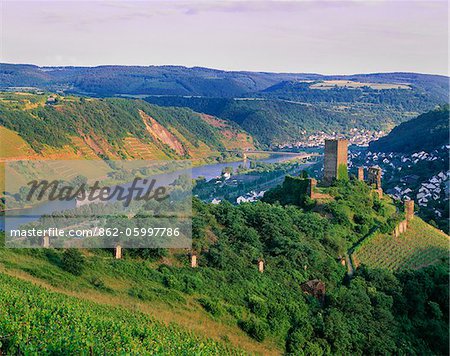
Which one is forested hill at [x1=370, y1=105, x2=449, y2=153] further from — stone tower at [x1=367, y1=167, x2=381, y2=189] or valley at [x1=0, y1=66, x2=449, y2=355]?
stone tower at [x1=367, y1=167, x2=381, y2=189]

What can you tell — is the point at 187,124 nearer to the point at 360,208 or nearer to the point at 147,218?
the point at 360,208

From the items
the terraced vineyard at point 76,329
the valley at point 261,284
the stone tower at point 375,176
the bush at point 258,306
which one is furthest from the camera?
the stone tower at point 375,176

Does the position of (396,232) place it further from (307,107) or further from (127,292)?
(307,107)

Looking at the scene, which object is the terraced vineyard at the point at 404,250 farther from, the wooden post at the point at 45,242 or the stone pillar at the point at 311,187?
the wooden post at the point at 45,242

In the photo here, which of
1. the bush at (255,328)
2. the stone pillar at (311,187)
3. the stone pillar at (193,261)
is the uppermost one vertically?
the stone pillar at (311,187)

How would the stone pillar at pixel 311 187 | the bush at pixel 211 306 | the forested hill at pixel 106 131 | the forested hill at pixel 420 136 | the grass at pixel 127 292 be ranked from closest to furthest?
the grass at pixel 127 292 → the bush at pixel 211 306 → the stone pillar at pixel 311 187 → the forested hill at pixel 420 136 → the forested hill at pixel 106 131

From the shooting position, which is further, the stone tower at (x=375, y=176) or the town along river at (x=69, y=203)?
the town along river at (x=69, y=203)

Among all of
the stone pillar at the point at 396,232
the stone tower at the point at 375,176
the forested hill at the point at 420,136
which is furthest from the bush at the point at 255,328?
the forested hill at the point at 420,136

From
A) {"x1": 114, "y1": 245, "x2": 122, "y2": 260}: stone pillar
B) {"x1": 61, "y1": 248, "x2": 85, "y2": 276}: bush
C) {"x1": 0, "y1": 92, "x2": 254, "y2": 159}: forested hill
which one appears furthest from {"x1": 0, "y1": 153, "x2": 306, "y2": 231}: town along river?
{"x1": 61, "y1": 248, "x2": 85, "y2": 276}: bush
